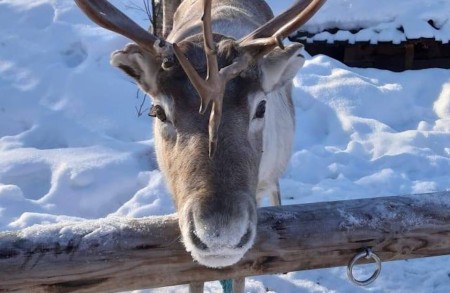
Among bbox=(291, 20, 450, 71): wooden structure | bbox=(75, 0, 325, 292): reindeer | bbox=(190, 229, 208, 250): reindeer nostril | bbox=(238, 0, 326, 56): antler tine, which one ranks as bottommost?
bbox=(190, 229, 208, 250): reindeer nostril

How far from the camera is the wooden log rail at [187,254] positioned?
2.32 metres

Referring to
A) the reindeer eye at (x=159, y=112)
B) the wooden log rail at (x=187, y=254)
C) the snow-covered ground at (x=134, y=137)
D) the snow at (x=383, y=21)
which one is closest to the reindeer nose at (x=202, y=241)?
the wooden log rail at (x=187, y=254)

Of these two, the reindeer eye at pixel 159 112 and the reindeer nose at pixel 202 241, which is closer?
the reindeer nose at pixel 202 241

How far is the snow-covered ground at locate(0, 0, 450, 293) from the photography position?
518cm

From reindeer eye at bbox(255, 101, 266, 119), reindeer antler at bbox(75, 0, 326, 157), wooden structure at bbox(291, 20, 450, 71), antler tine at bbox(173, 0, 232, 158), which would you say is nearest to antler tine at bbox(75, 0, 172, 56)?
reindeer antler at bbox(75, 0, 326, 157)

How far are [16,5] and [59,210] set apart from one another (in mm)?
4796

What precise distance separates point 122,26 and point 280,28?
0.77m

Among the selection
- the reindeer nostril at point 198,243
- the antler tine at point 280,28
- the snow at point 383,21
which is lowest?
the reindeer nostril at point 198,243

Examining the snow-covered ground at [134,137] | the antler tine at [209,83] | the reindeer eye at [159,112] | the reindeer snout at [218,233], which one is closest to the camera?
the reindeer snout at [218,233]

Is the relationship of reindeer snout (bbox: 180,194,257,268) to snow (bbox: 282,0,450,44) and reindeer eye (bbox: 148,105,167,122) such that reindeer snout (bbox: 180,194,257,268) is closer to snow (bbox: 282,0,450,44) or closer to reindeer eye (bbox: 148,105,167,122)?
reindeer eye (bbox: 148,105,167,122)

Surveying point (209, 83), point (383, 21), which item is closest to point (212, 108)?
point (209, 83)

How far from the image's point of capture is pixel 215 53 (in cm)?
258

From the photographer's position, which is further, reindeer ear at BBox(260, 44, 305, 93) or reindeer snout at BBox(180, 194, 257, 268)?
reindeer ear at BBox(260, 44, 305, 93)

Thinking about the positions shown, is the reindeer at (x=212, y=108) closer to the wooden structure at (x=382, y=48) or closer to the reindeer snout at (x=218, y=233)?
the reindeer snout at (x=218, y=233)
